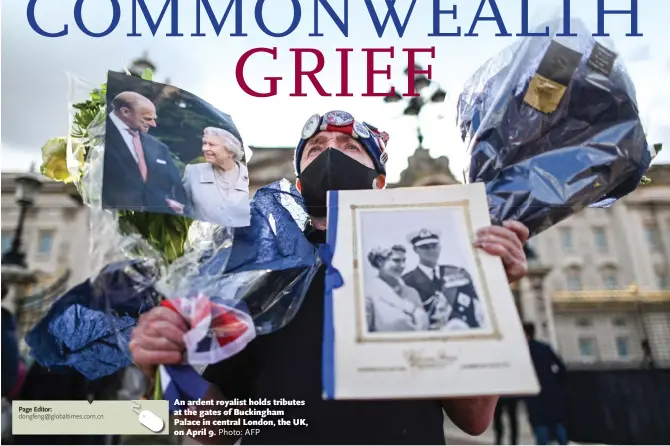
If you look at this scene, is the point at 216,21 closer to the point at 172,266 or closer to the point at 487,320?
the point at 172,266

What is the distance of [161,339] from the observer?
0.85 meters

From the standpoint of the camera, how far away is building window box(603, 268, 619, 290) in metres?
1.53

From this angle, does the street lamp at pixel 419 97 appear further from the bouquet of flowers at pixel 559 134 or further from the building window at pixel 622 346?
the building window at pixel 622 346

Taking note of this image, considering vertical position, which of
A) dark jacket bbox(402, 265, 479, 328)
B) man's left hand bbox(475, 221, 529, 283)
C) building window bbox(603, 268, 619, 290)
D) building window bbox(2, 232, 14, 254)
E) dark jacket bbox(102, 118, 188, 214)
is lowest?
dark jacket bbox(402, 265, 479, 328)

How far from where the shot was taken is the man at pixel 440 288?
0.86 metres

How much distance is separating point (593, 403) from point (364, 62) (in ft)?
4.17

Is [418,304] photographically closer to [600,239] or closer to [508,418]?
[508,418]

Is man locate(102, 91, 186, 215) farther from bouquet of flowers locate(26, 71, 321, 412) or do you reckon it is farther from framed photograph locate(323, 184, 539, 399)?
framed photograph locate(323, 184, 539, 399)

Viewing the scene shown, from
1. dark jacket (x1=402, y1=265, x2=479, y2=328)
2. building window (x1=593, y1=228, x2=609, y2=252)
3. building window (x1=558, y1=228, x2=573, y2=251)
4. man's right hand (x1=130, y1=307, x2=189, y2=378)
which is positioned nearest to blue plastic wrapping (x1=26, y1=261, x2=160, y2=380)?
man's right hand (x1=130, y1=307, x2=189, y2=378)

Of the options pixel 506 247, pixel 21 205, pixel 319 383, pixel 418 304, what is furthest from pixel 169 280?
pixel 21 205

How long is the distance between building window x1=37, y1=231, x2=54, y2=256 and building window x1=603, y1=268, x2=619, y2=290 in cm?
208

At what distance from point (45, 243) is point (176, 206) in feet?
4.66

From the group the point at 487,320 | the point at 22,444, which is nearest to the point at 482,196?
the point at 487,320

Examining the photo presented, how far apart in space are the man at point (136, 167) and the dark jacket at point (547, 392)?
2.99 feet
